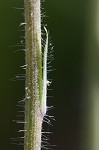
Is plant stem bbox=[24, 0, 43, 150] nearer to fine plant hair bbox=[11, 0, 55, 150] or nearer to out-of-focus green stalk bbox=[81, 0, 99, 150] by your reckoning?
fine plant hair bbox=[11, 0, 55, 150]

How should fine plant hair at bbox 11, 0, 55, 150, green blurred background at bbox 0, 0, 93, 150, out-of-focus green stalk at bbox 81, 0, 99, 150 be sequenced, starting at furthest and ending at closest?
out-of-focus green stalk at bbox 81, 0, 99, 150, green blurred background at bbox 0, 0, 93, 150, fine plant hair at bbox 11, 0, 55, 150

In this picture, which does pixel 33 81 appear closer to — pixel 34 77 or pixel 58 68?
pixel 34 77

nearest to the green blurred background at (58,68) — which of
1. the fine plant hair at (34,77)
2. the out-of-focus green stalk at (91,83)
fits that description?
the out-of-focus green stalk at (91,83)

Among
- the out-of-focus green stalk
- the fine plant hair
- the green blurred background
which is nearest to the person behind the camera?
the fine plant hair

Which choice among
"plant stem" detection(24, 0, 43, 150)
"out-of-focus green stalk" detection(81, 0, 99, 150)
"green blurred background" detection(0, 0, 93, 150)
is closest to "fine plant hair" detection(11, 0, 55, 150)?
"plant stem" detection(24, 0, 43, 150)

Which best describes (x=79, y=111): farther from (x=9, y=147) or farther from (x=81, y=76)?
(x=9, y=147)

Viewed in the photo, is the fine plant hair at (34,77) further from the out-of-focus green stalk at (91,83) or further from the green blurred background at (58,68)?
the out-of-focus green stalk at (91,83)
